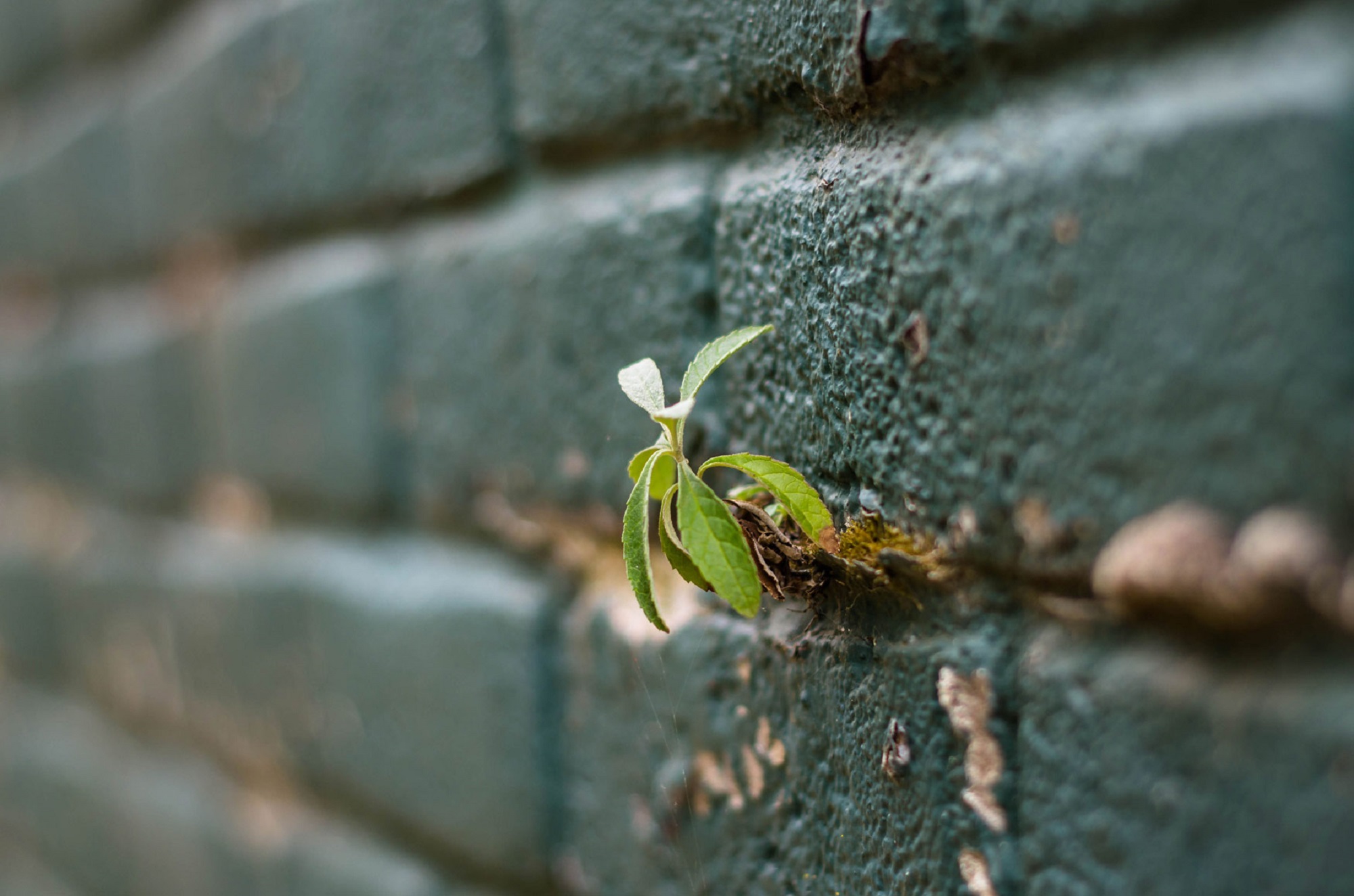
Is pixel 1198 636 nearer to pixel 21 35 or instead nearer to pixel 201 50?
pixel 201 50

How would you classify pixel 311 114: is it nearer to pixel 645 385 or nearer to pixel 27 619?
pixel 645 385

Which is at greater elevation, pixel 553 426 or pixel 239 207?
pixel 239 207

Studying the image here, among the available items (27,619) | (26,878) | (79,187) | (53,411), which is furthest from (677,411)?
(26,878)

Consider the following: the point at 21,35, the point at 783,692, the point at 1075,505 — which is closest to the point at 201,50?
the point at 21,35

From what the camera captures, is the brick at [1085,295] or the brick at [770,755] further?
the brick at [770,755]

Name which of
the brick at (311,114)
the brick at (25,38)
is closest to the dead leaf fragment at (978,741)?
the brick at (311,114)

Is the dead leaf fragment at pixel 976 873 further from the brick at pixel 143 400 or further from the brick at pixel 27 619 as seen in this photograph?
the brick at pixel 27 619
